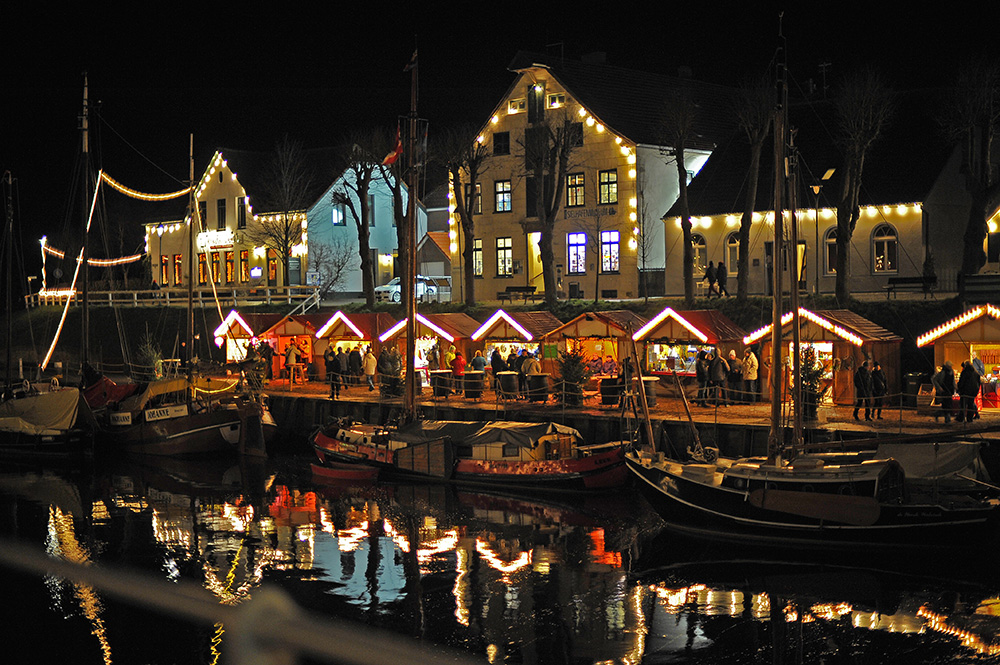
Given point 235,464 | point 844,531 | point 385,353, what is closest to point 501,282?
point 385,353

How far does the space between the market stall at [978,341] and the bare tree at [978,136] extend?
8651mm

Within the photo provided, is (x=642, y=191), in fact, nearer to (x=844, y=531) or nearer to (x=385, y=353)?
(x=385, y=353)

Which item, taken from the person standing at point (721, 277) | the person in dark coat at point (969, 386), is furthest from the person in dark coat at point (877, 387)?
the person standing at point (721, 277)

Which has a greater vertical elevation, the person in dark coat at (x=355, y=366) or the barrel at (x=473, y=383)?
the person in dark coat at (x=355, y=366)

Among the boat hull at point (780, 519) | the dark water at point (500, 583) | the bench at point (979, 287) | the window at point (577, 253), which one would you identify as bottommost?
the dark water at point (500, 583)

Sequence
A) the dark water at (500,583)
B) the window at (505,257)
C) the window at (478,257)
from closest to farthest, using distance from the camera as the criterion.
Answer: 1. the dark water at (500,583)
2. the window at (505,257)
3. the window at (478,257)

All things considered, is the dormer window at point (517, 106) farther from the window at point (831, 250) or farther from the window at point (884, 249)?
the window at point (884, 249)

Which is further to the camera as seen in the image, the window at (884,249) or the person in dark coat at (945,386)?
the window at (884,249)

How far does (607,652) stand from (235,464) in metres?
22.3

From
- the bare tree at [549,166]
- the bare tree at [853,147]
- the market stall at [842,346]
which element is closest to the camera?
the market stall at [842,346]

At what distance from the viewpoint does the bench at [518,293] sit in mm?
47100

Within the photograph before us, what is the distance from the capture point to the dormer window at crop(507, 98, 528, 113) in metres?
48.6

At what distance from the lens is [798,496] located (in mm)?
20875

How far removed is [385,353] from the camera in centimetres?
3869
